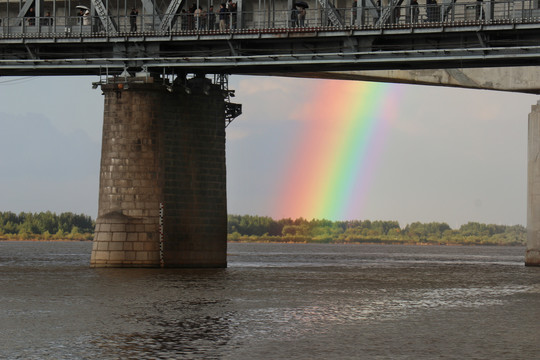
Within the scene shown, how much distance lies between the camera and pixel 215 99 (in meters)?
64.1

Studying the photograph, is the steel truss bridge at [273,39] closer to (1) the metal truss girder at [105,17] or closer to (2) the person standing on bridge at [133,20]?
(1) the metal truss girder at [105,17]

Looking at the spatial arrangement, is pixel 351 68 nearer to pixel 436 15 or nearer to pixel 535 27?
pixel 436 15

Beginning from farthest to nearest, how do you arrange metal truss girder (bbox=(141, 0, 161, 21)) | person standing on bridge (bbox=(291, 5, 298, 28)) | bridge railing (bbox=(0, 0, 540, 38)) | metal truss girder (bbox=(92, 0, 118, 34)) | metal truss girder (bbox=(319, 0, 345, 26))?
metal truss girder (bbox=(92, 0, 118, 34)) → metal truss girder (bbox=(141, 0, 161, 21)) → person standing on bridge (bbox=(291, 5, 298, 28)) → metal truss girder (bbox=(319, 0, 345, 26)) → bridge railing (bbox=(0, 0, 540, 38))

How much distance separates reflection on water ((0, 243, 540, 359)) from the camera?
93.2ft

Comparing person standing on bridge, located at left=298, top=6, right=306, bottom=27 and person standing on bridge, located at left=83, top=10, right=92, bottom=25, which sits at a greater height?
person standing on bridge, located at left=83, top=10, right=92, bottom=25

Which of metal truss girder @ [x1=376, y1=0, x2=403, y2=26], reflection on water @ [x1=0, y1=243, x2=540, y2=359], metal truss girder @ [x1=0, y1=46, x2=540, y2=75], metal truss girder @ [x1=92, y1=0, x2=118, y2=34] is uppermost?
metal truss girder @ [x1=92, y1=0, x2=118, y2=34]

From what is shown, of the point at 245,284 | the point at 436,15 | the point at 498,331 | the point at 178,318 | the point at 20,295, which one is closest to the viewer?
the point at 498,331

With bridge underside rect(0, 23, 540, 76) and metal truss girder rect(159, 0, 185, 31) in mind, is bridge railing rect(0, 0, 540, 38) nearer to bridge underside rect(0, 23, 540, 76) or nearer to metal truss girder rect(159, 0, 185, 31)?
metal truss girder rect(159, 0, 185, 31)

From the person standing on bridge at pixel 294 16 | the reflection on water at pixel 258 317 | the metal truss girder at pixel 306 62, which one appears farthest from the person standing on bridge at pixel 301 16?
the reflection on water at pixel 258 317

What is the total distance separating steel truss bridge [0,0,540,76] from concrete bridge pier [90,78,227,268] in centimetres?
251

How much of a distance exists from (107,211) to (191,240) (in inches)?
211

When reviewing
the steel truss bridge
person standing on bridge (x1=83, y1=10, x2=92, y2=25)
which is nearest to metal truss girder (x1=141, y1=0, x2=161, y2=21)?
the steel truss bridge

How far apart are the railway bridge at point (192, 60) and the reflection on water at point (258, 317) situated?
4.08 m

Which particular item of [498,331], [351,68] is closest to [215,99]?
[351,68]
